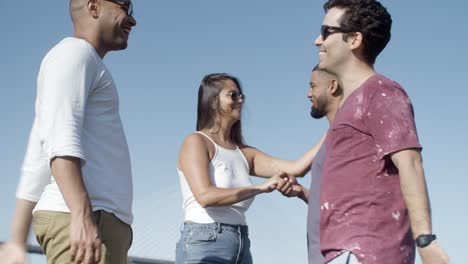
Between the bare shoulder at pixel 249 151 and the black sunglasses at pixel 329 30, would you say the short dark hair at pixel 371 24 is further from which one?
the bare shoulder at pixel 249 151

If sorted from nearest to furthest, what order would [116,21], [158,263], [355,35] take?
[355,35], [116,21], [158,263]

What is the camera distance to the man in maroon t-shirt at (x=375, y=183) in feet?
8.18

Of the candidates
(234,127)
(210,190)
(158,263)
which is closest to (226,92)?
(234,127)

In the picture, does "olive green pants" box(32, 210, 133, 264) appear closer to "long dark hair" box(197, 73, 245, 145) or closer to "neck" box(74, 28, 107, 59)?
"neck" box(74, 28, 107, 59)

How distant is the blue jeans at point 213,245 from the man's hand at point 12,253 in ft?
4.17

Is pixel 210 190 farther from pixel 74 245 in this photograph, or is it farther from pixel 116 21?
pixel 74 245

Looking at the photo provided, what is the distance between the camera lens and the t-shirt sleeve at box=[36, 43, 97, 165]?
2.63 m

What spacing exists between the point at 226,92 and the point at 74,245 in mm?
2233

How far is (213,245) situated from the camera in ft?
12.9

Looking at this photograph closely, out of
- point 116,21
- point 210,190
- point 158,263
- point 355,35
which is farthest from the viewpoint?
point 158,263

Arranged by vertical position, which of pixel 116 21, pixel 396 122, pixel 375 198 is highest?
pixel 116 21

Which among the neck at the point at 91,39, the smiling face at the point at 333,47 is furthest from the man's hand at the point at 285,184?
the neck at the point at 91,39

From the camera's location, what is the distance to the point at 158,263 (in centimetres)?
691

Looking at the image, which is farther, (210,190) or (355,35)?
(210,190)
